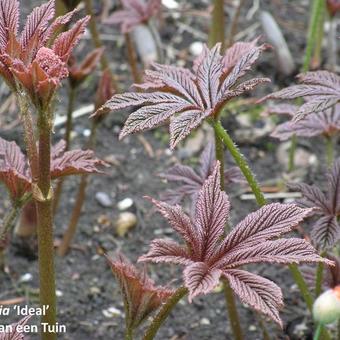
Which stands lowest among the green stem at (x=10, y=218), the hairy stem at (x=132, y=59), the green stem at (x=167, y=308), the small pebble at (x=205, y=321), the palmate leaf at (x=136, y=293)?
the green stem at (x=167, y=308)

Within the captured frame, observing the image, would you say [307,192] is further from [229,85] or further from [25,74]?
[25,74]

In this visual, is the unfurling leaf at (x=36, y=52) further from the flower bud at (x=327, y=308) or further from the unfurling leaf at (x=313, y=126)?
the unfurling leaf at (x=313, y=126)

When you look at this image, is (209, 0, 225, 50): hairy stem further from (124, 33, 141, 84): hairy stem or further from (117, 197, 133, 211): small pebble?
(117, 197, 133, 211): small pebble

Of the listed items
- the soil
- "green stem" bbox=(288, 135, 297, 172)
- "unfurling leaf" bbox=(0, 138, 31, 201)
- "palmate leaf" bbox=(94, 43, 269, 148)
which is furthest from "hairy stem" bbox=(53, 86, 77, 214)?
"green stem" bbox=(288, 135, 297, 172)

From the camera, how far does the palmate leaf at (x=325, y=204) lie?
1568 mm

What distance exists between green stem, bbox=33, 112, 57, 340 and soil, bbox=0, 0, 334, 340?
36cm

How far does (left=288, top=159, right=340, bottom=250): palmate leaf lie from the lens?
1.57 metres

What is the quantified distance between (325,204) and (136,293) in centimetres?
48

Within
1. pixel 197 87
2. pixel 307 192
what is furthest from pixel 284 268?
pixel 197 87

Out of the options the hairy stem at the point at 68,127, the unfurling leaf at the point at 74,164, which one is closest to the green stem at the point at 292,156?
the hairy stem at the point at 68,127

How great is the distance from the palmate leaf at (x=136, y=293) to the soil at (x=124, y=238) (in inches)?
10.6

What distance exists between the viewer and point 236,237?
52.8 inches

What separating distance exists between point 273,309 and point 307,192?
1.65 feet

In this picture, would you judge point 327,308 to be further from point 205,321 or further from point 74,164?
point 205,321
